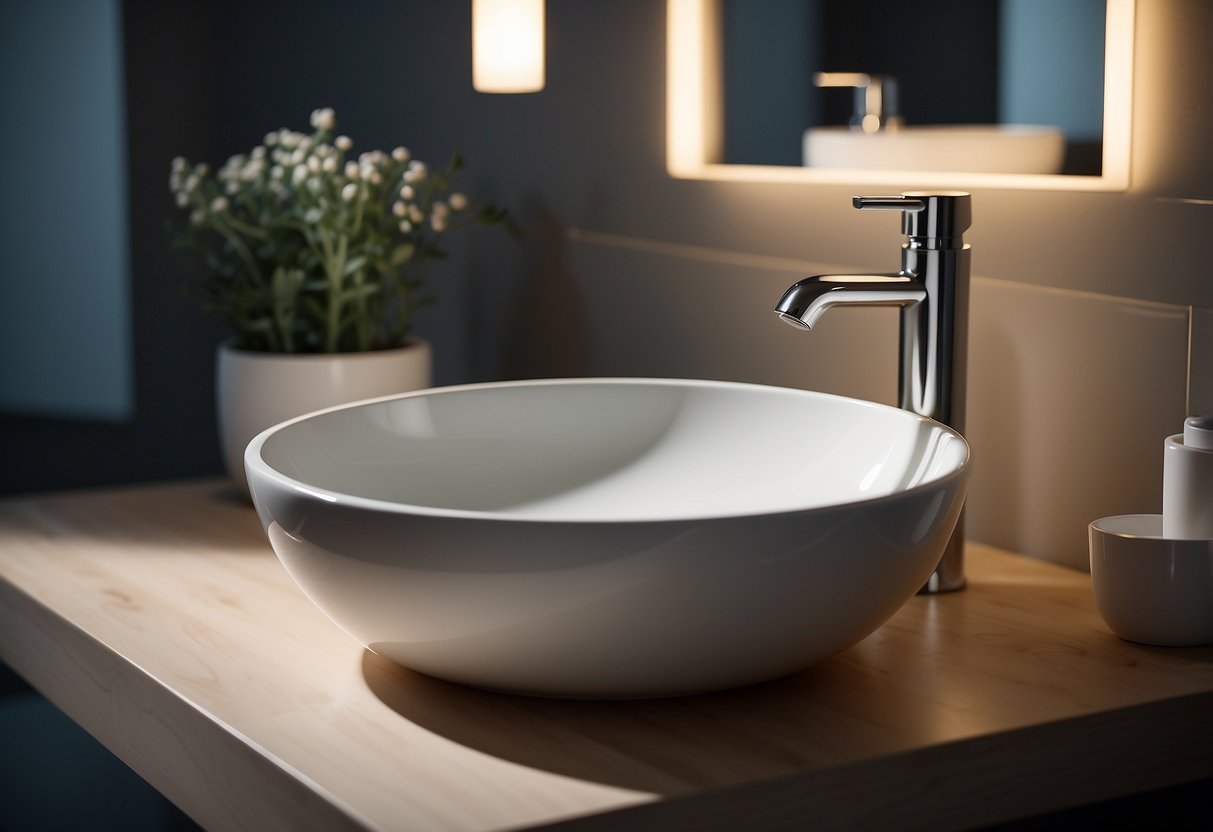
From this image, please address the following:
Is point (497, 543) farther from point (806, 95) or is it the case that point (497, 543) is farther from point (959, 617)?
point (806, 95)

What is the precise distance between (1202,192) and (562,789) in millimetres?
609

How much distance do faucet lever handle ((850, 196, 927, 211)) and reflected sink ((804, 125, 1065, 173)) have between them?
0.15 meters

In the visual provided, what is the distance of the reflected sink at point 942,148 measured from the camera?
120 centimetres

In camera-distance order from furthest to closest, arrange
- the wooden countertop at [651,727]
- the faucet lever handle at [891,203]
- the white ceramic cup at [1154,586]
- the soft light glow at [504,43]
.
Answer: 1. the soft light glow at [504,43]
2. the faucet lever handle at [891,203]
3. the white ceramic cup at [1154,586]
4. the wooden countertop at [651,727]

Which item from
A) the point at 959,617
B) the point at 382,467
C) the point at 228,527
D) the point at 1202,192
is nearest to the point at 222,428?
the point at 228,527

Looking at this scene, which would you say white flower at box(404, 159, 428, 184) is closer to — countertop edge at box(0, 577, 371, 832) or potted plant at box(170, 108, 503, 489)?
potted plant at box(170, 108, 503, 489)

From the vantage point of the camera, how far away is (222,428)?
1569 mm

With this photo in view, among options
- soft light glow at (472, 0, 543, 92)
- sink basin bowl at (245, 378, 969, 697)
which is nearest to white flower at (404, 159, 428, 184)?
soft light glow at (472, 0, 543, 92)

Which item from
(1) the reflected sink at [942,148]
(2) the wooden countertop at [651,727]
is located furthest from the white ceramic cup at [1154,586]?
(1) the reflected sink at [942,148]

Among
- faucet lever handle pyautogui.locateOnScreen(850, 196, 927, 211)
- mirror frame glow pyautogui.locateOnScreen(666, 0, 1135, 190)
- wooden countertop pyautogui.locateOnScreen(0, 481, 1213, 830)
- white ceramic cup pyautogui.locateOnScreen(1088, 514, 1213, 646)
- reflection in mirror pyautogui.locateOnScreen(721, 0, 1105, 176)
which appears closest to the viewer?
wooden countertop pyautogui.locateOnScreen(0, 481, 1213, 830)

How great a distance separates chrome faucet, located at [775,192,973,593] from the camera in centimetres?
108

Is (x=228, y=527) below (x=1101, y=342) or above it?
below

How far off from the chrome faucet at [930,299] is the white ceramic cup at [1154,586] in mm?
153

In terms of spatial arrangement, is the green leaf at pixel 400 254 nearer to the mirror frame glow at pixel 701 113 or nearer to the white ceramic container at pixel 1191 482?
the mirror frame glow at pixel 701 113
